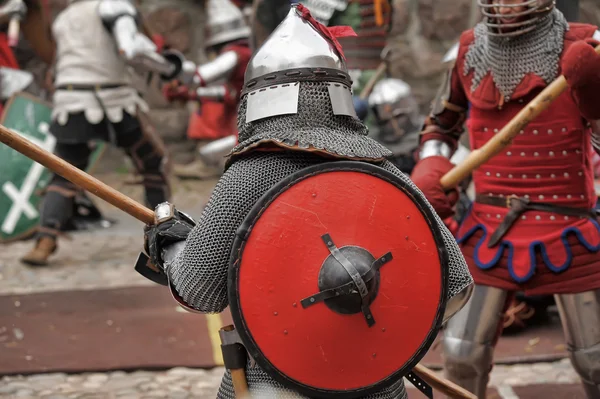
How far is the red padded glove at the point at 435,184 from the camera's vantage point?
9.40 feet

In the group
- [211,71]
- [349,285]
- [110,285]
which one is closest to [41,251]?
[110,285]

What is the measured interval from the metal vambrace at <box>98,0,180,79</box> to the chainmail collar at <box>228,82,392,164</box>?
10.8 ft

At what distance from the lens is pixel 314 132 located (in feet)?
6.58

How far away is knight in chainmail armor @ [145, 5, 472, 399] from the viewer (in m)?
1.98

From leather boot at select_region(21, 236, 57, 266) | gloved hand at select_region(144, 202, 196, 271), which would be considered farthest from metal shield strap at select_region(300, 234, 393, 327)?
leather boot at select_region(21, 236, 57, 266)

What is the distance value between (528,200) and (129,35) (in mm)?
3071

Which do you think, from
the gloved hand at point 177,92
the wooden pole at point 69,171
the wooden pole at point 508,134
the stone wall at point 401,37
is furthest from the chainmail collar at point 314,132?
the stone wall at point 401,37

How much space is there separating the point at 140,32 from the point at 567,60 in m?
3.54

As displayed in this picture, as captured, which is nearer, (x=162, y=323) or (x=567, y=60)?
(x=567, y=60)

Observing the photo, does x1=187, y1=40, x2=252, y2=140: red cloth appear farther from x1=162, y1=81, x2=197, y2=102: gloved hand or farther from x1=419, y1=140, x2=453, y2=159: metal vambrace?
x1=419, y1=140, x2=453, y2=159: metal vambrace

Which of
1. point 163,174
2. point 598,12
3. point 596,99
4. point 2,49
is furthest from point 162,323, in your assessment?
point 598,12

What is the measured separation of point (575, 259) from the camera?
2.80 m

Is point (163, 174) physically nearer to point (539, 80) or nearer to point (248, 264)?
point (539, 80)

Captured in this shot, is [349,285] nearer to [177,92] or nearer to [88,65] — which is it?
[88,65]
